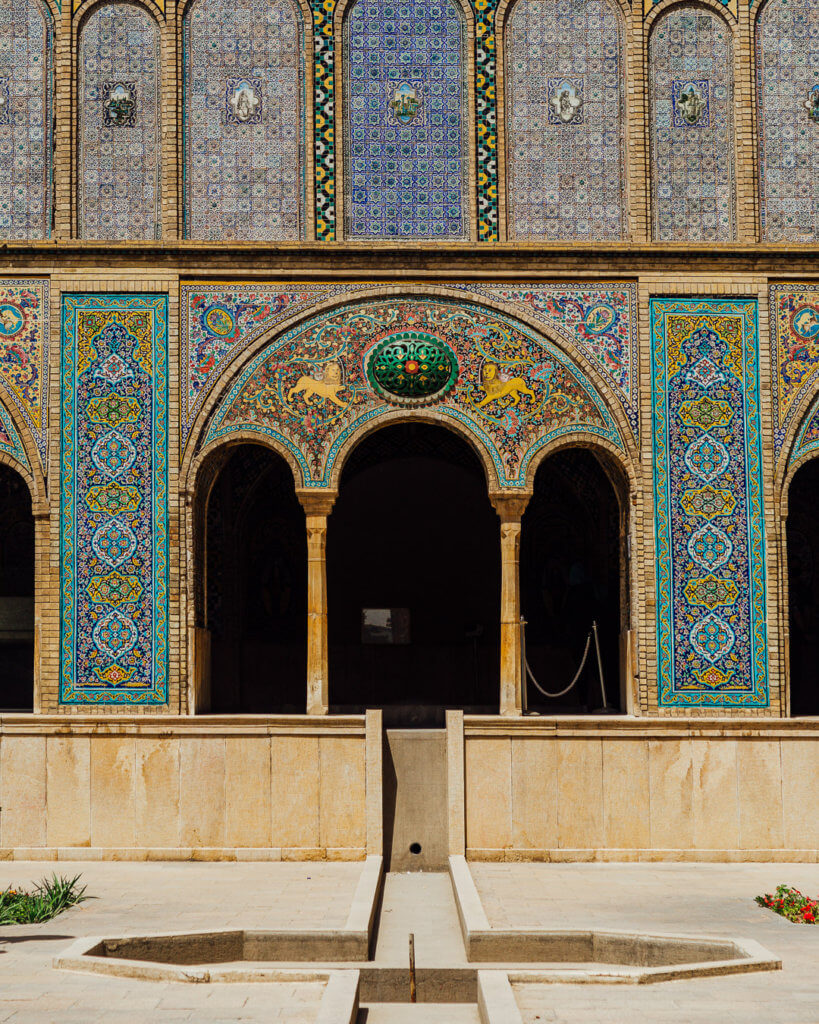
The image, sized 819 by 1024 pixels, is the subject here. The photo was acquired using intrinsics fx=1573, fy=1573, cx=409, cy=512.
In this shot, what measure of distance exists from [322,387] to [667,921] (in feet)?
19.3

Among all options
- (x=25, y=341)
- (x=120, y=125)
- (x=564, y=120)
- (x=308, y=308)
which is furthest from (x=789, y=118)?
(x=25, y=341)

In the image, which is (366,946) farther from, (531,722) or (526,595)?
(526,595)

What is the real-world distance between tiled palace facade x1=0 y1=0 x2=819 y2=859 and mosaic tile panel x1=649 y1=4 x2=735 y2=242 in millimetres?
30

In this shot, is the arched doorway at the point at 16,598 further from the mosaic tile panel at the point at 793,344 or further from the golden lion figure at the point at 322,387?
the mosaic tile panel at the point at 793,344

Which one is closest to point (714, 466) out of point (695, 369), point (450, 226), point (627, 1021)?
point (695, 369)

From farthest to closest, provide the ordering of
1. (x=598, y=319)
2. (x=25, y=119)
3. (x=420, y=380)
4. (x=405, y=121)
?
(x=405, y=121), (x=25, y=119), (x=598, y=319), (x=420, y=380)

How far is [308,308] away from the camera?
14.1 m

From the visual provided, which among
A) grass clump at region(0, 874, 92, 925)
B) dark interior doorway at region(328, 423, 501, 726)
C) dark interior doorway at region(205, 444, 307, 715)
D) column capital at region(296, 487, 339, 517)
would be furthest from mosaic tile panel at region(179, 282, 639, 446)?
grass clump at region(0, 874, 92, 925)

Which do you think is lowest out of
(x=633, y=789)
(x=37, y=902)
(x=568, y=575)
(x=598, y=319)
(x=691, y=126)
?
(x=37, y=902)

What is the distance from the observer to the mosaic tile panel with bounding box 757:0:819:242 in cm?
1434

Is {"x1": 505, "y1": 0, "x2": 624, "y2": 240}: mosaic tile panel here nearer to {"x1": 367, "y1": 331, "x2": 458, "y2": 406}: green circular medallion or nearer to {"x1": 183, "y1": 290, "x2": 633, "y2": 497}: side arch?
{"x1": 183, "y1": 290, "x2": 633, "y2": 497}: side arch

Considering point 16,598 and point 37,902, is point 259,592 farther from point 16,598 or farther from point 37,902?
point 37,902

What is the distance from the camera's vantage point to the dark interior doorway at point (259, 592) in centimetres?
1659

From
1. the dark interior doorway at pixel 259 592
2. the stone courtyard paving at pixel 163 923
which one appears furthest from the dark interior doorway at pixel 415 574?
the stone courtyard paving at pixel 163 923
